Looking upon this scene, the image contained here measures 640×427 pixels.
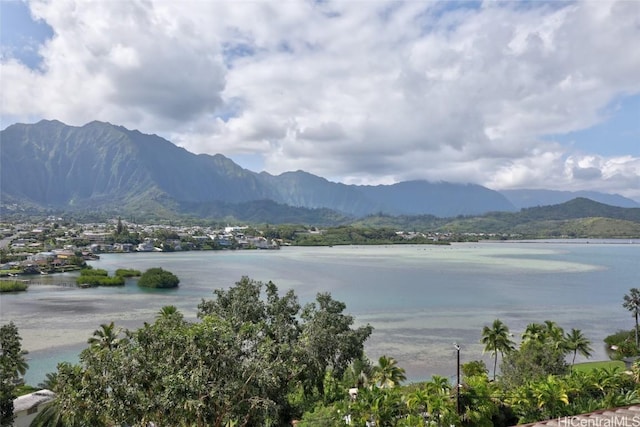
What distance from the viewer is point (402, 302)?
Result: 197 ft

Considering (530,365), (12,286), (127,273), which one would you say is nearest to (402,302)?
(530,365)

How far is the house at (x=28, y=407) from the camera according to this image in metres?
20.0

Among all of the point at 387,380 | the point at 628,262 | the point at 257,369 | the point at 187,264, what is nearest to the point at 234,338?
the point at 257,369

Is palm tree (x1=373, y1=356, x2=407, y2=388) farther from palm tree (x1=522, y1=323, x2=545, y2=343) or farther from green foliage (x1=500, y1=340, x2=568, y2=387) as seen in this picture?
palm tree (x1=522, y1=323, x2=545, y2=343)

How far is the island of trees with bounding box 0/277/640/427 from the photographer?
12.4 m

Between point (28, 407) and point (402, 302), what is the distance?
46.2m

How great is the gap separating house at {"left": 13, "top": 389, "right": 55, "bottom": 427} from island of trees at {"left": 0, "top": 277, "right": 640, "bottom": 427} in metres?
1.63

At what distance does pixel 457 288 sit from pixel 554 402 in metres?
55.1

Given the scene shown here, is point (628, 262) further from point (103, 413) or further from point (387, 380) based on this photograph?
point (103, 413)

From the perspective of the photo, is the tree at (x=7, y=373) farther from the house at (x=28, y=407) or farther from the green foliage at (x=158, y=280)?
the green foliage at (x=158, y=280)

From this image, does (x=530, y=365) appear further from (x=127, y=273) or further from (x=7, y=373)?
(x=127, y=273)

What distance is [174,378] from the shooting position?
1191cm

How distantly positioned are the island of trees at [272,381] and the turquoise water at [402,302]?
10.6 meters

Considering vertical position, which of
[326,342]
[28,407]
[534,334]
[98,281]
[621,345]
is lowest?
[98,281]
